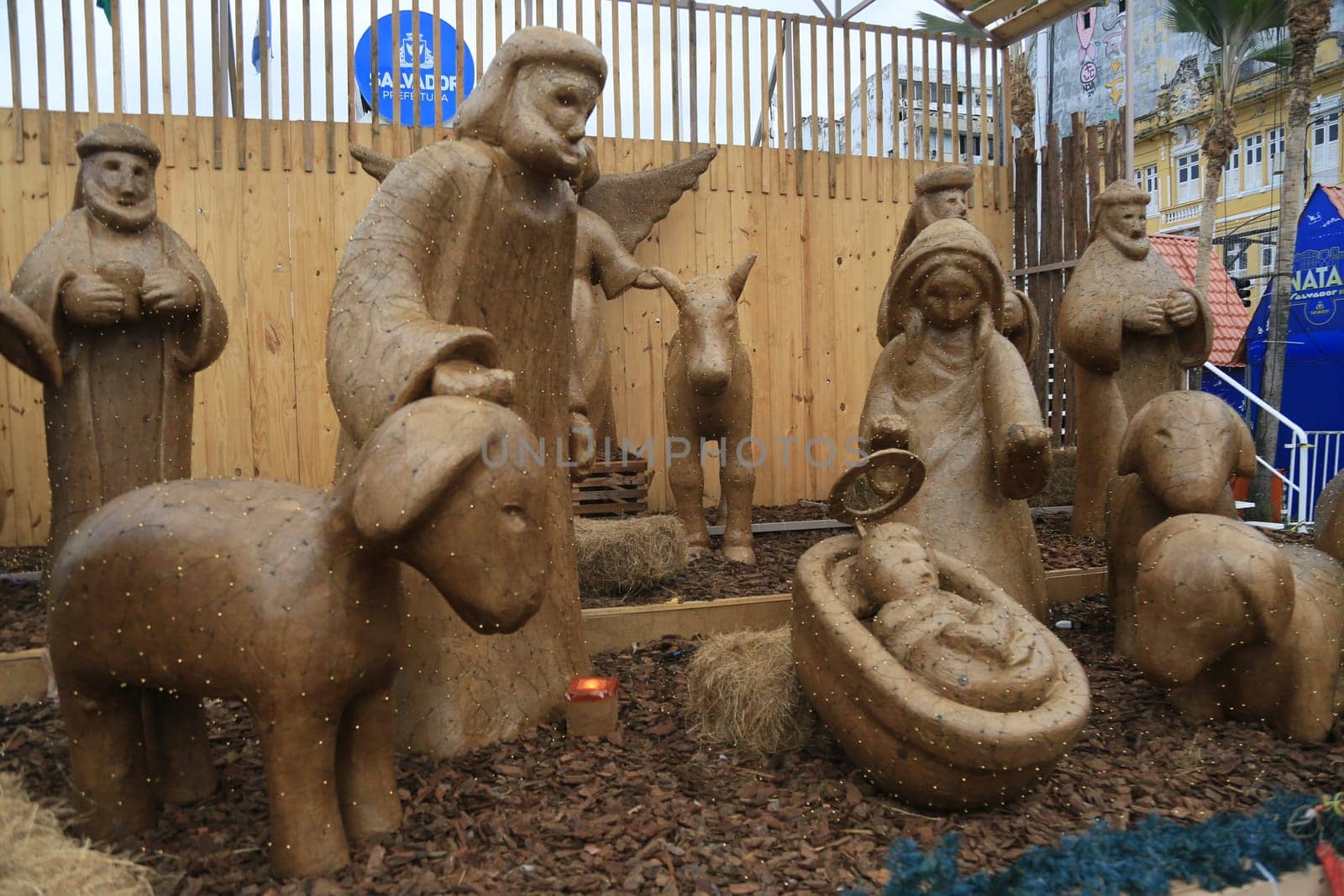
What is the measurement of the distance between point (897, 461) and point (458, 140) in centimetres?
141

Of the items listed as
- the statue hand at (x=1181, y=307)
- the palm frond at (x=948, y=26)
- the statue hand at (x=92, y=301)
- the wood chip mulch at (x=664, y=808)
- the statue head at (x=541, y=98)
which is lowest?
the wood chip mulch at (x=664, y=808)

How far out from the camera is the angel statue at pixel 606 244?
4.85m

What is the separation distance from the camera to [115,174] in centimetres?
296

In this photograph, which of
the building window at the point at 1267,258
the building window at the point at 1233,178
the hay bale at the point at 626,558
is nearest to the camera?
the hay bale at the point at 626,558

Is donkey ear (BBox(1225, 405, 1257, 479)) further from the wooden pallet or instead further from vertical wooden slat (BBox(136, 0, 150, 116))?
vertical wooden slat (BBox(136, 0, 150, 116))

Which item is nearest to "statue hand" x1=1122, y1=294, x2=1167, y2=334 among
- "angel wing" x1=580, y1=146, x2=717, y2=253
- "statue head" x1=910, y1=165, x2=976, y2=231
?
"statue head" x1=910, y1=165, x2=976, y2=231

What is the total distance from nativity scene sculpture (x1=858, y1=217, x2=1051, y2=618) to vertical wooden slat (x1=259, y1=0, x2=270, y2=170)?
150 inches

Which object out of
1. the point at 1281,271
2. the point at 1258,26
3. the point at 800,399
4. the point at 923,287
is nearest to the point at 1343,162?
the point at 1258,26

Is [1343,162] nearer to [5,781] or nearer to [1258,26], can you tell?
[1258,26]

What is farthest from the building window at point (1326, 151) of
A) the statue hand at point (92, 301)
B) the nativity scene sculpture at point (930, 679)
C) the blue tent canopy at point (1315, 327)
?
the statue hand at point (92, 301)

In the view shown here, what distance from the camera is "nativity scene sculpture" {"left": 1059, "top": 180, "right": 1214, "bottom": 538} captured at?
4500mm

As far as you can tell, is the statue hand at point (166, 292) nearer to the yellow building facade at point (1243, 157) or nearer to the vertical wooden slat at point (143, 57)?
the vertical wooden slat at point (143, 57)

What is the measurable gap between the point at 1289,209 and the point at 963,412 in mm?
7849

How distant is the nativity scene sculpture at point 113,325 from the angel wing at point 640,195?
9.54ft
